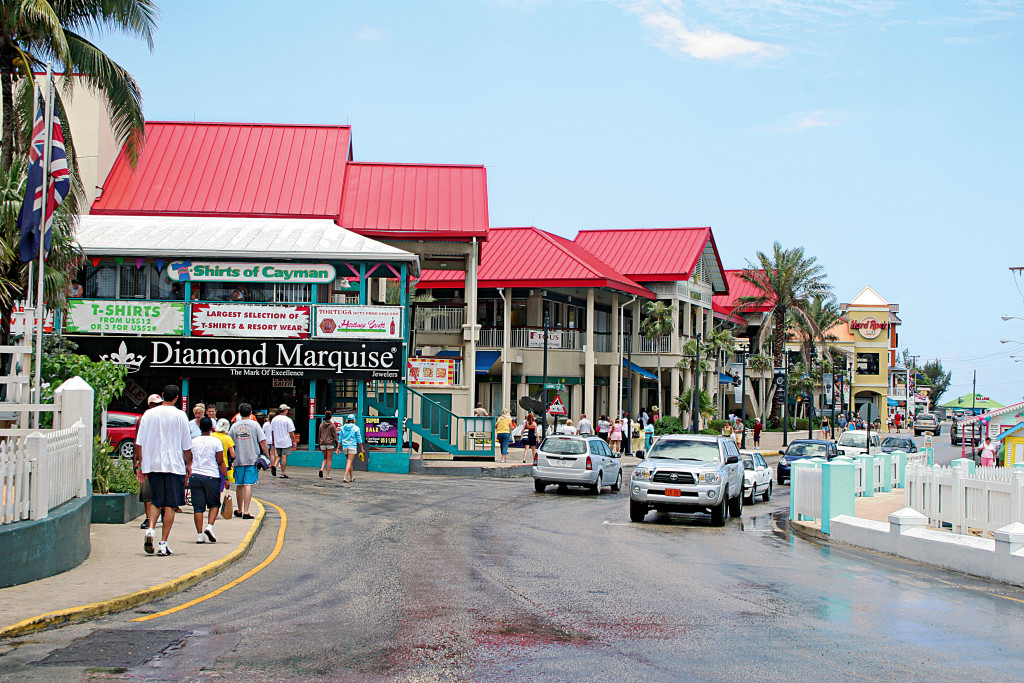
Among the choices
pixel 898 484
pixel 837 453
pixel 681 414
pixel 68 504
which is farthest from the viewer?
pixel 681 414

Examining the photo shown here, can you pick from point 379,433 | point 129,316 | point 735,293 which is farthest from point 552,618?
point 735,293

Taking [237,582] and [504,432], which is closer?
[237,582]

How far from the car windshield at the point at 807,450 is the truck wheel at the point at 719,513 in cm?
1537

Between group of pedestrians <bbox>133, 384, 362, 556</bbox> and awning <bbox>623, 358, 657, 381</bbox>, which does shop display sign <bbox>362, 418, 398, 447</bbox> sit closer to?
group of pedestrians <bbox>133, 384, 362, 556</bbox>

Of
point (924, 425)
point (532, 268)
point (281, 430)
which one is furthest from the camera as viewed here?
point (924, 425)

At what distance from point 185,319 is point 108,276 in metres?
3.12

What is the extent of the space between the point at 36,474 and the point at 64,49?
12274 mm

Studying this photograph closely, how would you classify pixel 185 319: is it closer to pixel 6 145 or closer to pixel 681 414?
pixel 6 145

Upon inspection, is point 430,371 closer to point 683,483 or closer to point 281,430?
point 281,430

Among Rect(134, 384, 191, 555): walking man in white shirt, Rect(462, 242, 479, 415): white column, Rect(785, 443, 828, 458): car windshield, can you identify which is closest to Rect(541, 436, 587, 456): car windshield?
Rect(462, 242, 479, 415): white column

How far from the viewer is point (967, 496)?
15625 millimetres

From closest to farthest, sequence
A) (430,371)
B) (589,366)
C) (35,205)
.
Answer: (35,205) → (430,371) → (589,366)

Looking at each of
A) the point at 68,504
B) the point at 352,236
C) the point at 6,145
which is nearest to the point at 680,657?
the point at 68,504

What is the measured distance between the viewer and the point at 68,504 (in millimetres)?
11547
